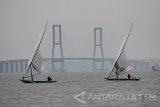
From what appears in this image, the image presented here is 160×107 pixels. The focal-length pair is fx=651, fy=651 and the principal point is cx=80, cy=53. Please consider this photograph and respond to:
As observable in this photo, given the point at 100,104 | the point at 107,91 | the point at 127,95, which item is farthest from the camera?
the point at 107,91

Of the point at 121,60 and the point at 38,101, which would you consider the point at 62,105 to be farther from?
the point at 121,60

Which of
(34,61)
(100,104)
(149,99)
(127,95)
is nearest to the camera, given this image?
(100,104)

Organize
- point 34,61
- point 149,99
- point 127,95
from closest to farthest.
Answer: point 149,99
point 127,95
point 34,61

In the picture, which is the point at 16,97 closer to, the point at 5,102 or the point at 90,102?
the point at 5,102

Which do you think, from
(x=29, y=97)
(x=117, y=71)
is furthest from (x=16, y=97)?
(x=117, y=71)

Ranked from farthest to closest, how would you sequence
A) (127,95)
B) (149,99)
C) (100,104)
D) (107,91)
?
1. (107,91)
2. (127,95)
3. (149,99)
4. (100,104)

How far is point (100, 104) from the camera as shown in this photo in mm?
69125

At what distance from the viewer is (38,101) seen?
75.0m

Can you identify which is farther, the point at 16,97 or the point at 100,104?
the point at 16,97

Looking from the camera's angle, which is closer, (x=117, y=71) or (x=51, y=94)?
(x=51, y=94)

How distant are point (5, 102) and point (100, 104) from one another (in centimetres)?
1272

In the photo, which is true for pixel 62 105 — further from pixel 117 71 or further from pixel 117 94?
pixel 117 71

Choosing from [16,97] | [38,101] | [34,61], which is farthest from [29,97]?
[34,61]

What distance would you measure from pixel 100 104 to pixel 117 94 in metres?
16.5
